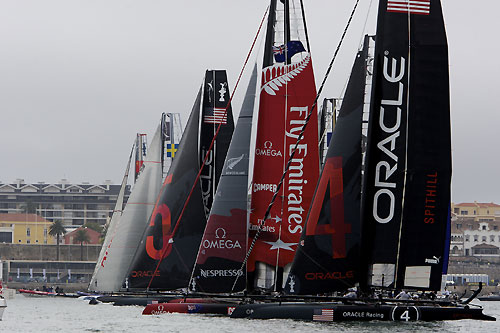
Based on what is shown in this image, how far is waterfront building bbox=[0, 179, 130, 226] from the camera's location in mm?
188250

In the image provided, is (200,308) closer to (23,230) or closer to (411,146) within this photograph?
(411,146)

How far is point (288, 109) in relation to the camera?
32938mm

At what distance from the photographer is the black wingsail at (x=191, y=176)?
41.2 meters

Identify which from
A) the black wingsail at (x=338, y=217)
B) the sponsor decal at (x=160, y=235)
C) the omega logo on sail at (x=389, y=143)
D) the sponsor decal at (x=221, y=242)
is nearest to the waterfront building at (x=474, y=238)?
the sponsor decal at (x=160, y=235)

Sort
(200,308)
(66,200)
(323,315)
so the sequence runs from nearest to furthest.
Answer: (323,315) → (200,308) → (66,200)

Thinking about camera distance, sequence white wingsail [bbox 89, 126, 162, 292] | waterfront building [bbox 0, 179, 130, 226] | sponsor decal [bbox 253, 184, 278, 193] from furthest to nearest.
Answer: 1. waterfront building [bbox 0, 179, 130, 226]
2. white wingsail [bbox 89, 126, 162, 292]
3. sponsor decal [bbox 253, 184, 278, 193]

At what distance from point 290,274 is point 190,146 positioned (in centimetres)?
1382

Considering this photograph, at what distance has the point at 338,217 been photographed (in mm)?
29047

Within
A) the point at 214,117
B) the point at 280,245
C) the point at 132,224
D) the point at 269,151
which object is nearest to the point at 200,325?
the point at 280,245

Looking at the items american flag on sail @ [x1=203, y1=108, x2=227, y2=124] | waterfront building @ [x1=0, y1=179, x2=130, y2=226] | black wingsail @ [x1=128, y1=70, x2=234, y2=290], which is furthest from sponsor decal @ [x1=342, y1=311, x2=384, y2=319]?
waterfront building @ [x1=0, y1=179, x2=130, y2=226]

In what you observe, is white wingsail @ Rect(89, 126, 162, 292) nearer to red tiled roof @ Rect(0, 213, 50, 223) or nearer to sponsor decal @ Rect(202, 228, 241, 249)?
sponsor decal @ Rect(202, 228, 241, 249)

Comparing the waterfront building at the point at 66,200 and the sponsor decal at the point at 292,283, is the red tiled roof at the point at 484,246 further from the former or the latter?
the sponsor decal at the point at 292,283

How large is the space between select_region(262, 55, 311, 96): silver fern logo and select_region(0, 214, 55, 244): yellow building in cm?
12250

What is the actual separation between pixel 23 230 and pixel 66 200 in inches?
1442
